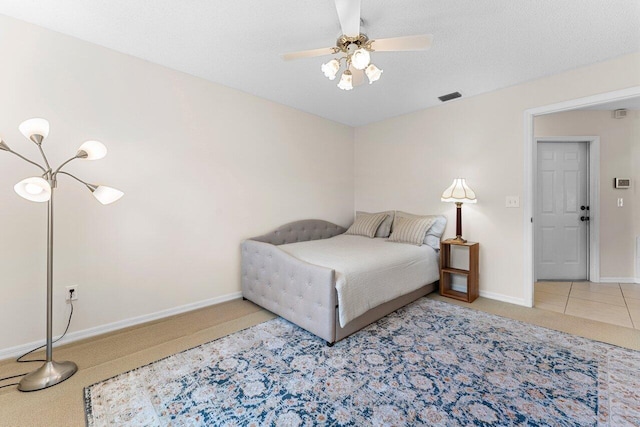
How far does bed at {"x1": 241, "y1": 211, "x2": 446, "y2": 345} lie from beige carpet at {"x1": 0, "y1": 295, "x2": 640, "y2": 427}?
1.25 ft

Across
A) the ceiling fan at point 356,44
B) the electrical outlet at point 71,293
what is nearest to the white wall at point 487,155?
the ceiling fan at point 356,44

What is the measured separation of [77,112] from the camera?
221 centimetres

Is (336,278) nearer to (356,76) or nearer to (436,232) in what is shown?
(356,76)

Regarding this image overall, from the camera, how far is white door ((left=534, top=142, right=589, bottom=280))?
392 centimetres

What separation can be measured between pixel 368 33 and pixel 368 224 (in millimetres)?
2461

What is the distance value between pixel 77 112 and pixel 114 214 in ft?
2.82

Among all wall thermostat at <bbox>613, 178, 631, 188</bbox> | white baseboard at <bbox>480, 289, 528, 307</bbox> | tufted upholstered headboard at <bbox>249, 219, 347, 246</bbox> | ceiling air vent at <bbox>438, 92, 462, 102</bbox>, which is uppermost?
ceiling air vent at <bbox>438, 92, 462, 102</bbox>

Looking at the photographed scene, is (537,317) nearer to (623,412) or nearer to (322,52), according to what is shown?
(623,412)

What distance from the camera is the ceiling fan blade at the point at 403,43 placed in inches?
66.6

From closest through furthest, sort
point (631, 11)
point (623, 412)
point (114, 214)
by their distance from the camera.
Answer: point (623, 412), point (631, 11), point (114, 214)

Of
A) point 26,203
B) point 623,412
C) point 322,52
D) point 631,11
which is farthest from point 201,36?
point 623,412

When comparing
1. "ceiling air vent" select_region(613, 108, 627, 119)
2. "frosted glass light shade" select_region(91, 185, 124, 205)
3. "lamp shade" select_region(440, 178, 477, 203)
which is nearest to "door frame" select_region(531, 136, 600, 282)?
"ceiling air vent" select_region(613, 108, 627, 119)

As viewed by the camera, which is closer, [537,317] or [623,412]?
[623,412]

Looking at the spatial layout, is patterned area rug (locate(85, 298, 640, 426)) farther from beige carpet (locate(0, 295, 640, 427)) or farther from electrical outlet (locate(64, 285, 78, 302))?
electrical outlet (locate(64, 285, 78, 302))
